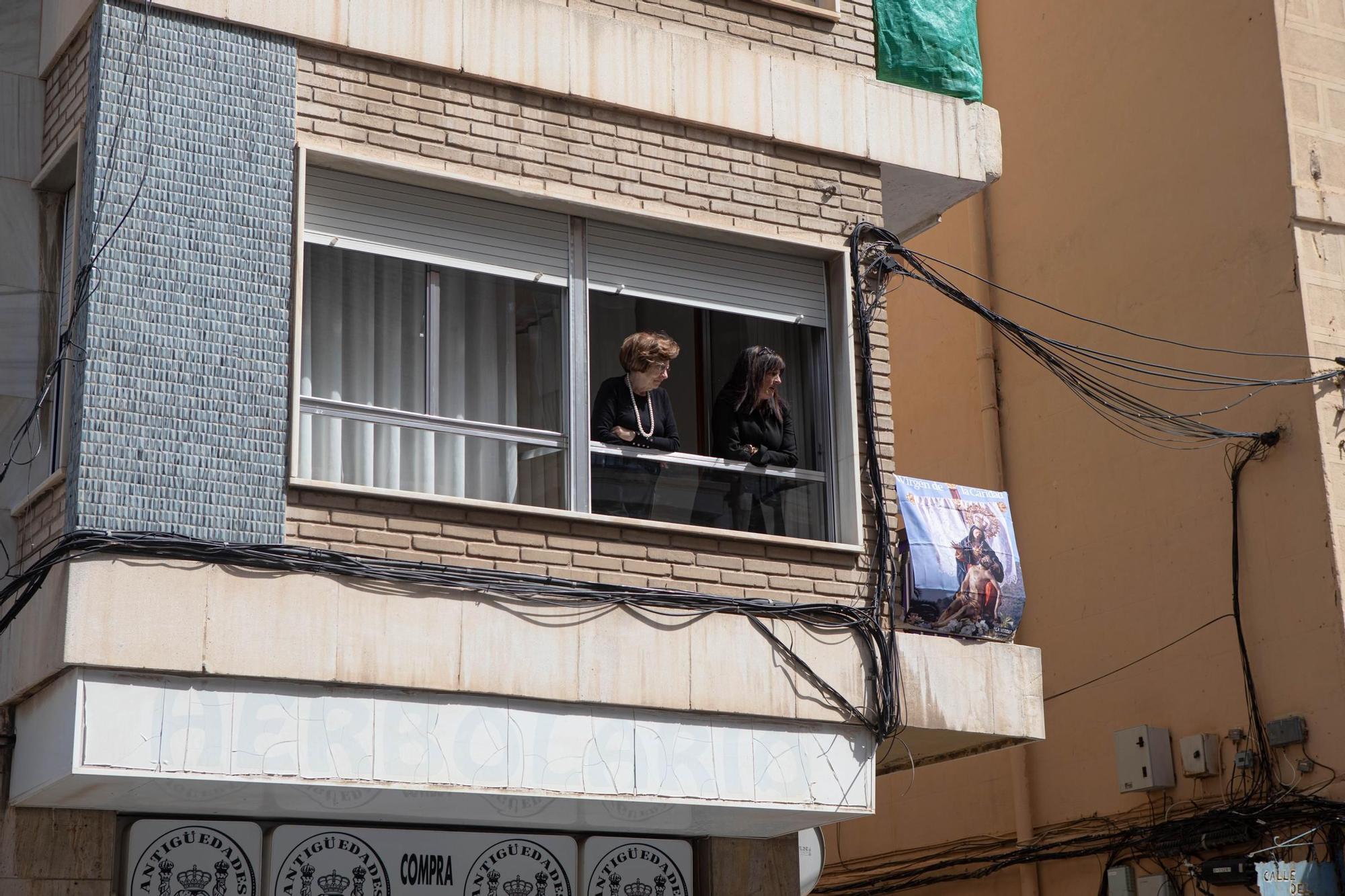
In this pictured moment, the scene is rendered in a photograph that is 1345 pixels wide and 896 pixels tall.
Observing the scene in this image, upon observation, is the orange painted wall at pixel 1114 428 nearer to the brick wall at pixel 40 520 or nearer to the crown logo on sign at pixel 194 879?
the crown logo on sign at pixel 194 879

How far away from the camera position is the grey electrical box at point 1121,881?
13844mm

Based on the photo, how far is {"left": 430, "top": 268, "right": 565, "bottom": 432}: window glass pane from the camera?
29.8 ft

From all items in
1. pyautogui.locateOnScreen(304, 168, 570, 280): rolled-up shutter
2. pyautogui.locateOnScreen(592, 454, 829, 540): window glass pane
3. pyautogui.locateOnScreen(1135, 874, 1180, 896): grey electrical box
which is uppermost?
pyautogui.locateOnScreen(304, 168, 570, 280): rolled-up shutter

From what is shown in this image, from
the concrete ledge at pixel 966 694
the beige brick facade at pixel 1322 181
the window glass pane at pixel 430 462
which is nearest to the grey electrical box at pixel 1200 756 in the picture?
the beige brick facade at pixel 1322 181

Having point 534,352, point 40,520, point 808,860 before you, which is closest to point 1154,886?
point 808,860

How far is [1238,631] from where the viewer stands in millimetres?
13555

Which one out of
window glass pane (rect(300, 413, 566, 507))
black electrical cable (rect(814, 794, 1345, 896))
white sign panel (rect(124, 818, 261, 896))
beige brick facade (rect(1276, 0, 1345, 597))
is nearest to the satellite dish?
window glass pane (rect(300, 413, 566, 507))

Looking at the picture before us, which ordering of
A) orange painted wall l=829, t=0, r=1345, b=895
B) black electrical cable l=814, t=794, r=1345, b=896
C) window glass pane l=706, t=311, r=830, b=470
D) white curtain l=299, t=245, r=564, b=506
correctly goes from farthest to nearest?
orange painted wall l=829, t=0, r=1345, b=895 < black electrical cable l=814, t=794, r=1345, b=896 < window glass pane l=706, t=311, r=830, b=470 < white curtain l=299, t=245, r=564, b=506

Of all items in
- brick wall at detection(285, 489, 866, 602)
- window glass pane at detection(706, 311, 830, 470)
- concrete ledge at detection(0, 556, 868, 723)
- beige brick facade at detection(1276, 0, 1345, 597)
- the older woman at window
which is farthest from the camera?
beige brick facade at detection(1276, 0, 1345, 597)

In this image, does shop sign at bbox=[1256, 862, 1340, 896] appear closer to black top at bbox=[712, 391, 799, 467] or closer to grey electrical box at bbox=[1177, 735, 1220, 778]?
grey electrical box at bbox=[1177, 735, 1220, 778]

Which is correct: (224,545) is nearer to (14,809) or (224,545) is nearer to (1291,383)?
(14,809)

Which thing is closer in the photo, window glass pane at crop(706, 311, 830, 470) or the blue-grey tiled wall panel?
the blue-grey tiled wall panel

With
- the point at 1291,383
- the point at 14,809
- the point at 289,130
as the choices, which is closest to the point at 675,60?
the point at 289,130

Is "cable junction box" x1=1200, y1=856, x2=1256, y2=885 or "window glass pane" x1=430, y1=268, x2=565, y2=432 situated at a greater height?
"window glass pane" x1=430, y1=268, x2=565, y2=432
